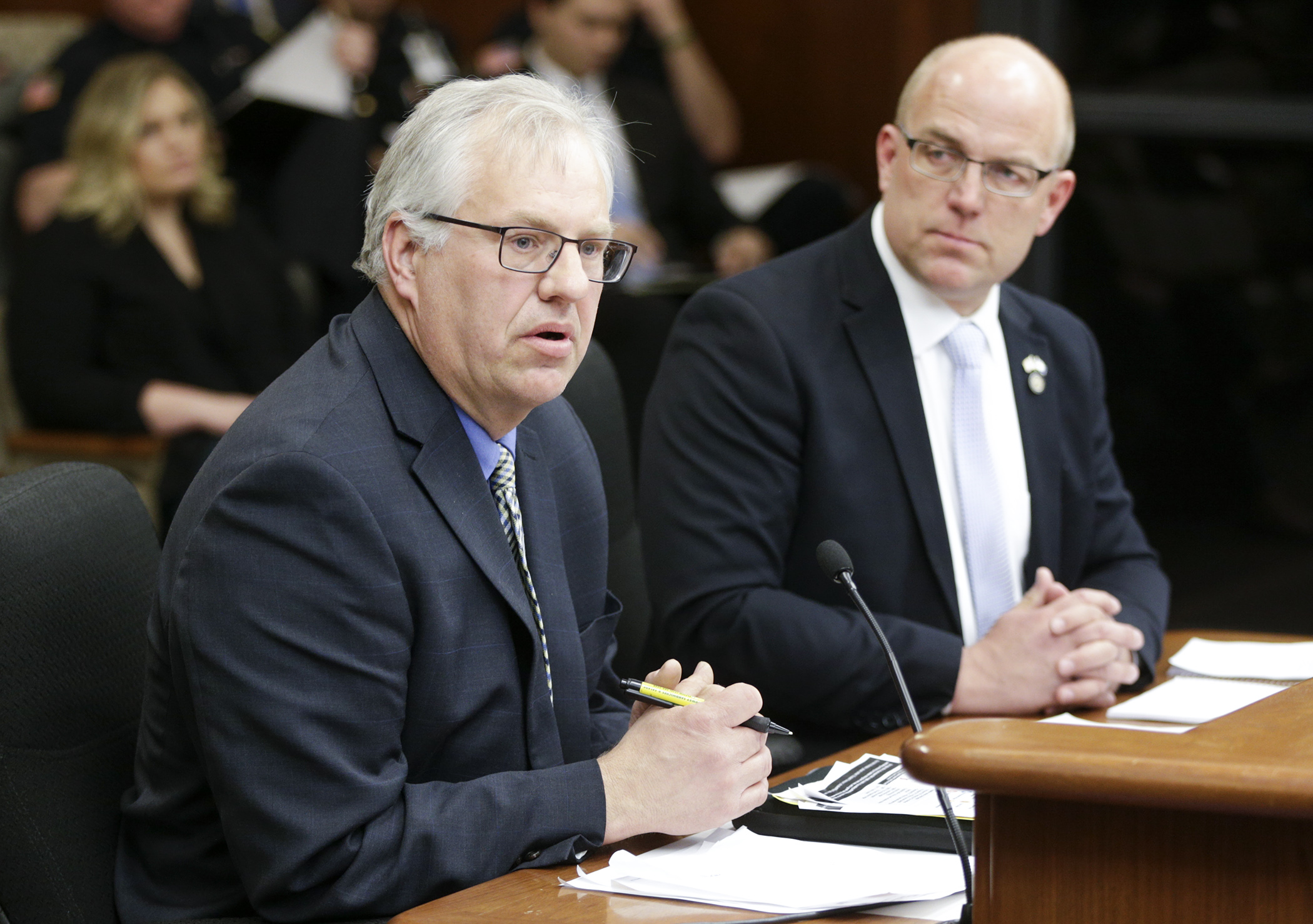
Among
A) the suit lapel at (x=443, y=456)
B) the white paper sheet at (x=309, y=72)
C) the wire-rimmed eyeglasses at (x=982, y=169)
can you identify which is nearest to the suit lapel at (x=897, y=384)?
the wire-rimmed eyeglasses at (x=982, y=169)

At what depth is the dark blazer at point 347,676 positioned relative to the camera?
3.73 feet

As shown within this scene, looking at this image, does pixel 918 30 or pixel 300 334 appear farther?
pixel 918 30

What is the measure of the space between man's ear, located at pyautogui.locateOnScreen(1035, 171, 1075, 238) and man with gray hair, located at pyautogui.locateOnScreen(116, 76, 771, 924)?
0.80m

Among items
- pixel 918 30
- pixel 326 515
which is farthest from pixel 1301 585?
pixel 326 515

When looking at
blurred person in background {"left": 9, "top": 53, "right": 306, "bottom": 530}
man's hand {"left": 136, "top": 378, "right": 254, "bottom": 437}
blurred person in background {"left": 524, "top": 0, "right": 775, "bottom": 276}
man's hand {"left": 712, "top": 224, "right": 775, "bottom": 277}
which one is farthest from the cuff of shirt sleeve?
man's hand {"left": 712, "top": 224, "right": 775, "bottom": 277}

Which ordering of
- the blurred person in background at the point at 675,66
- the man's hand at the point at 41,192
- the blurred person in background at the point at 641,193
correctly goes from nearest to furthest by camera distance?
the blurred person in background at the point at 641,193 → the man's hand at the point at 41,192 → the blurred person in background at the point at 675,66

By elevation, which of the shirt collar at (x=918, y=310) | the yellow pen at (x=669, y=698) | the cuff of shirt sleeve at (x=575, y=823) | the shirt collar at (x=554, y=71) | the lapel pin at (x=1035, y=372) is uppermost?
the shirt collar at (x=554, y=71)

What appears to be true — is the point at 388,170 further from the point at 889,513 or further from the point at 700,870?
the point at 889,513

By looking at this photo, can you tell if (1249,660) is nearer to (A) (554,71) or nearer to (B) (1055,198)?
(B) (1055,198)

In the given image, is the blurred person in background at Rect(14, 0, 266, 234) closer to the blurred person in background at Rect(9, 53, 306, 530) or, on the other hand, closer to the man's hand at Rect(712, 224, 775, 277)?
the blurred person in background at Rect(9, 53, 306, 530)

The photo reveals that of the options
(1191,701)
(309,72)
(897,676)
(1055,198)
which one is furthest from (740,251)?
(897,676)

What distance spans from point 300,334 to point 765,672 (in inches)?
101

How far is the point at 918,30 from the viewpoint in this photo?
→ 173 inches

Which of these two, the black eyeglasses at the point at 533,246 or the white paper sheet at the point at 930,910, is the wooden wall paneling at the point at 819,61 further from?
the white paper sheet at the point at 930,910
